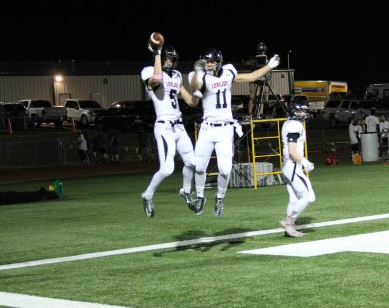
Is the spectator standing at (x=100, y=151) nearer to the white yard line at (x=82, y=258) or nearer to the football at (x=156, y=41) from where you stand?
the white yard line at (x=82, y=258)

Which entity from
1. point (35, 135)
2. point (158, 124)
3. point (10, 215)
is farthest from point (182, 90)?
point (35, 135)

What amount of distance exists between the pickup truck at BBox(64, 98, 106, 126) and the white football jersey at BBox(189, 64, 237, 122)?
43.0 m

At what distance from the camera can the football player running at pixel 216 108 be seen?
11.9 meters

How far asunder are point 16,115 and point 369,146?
2675 cm

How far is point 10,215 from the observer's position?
59.0 feet

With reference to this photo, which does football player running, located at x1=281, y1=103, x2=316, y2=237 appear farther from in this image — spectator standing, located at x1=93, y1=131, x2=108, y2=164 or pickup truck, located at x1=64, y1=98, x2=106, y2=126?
pickup truck, located at x1=64, y1=98, x2=106, y2=126

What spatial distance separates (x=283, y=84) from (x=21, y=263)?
6148 cm

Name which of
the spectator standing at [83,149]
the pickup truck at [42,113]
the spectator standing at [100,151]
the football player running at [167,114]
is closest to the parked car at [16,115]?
the pickup truck at [42,113]

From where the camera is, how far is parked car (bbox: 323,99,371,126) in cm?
5495

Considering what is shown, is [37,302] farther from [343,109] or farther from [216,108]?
[343,109]

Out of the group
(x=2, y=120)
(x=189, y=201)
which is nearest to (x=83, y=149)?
(x=2, y=120)

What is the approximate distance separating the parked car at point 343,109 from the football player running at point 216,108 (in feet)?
141

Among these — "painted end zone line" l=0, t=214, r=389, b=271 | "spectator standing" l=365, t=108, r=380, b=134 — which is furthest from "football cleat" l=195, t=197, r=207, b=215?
"spectator standing" l=365, t=108, r=380, b=134

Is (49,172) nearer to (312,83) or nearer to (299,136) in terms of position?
(299,136)
